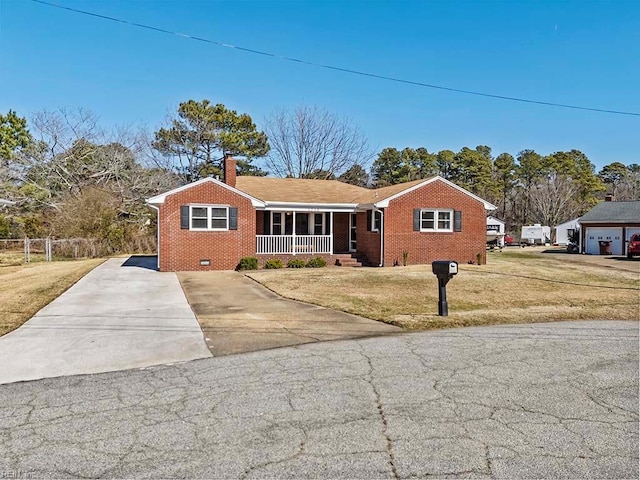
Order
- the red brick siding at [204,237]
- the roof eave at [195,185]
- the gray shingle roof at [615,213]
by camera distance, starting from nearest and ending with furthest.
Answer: the roof eave at [195,185]
the red brick siding at [204,237]
the gray shingle roof at [615,213]

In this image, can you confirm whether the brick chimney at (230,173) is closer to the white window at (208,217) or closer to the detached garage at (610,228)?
the white window at (208,217)

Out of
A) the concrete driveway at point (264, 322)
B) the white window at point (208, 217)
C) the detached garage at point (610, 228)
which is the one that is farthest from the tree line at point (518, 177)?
the concrete driveway at point (264, 322)

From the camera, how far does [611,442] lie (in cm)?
364

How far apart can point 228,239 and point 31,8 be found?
33.1 ft

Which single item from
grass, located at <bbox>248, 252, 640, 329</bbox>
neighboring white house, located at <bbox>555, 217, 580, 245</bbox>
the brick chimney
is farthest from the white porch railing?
neighboring white house, located at <bbox>555, 217, 580, 245</bbox>

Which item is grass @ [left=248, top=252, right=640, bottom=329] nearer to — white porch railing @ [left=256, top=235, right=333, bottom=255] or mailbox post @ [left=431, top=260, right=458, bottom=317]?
mailbox post @ [left=431, top=260, right=458, bottom=317]

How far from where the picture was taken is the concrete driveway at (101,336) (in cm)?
600

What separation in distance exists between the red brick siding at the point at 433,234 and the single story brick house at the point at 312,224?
0.04m

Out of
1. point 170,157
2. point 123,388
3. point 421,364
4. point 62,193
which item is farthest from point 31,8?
point 170,157

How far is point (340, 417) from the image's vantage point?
13.6 feet

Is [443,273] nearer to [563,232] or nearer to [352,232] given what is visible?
[352,232]

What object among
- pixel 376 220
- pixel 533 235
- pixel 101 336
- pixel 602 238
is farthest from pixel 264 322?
pixel 533 235

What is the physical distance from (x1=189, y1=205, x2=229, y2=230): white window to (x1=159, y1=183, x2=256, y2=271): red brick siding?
0.67 ft

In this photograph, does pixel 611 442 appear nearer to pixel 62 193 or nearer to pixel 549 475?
pixel 549 475
